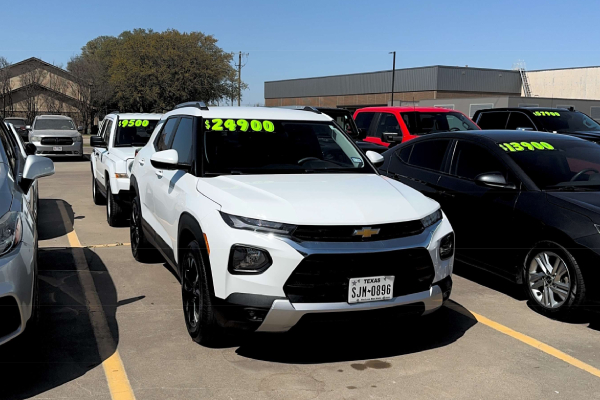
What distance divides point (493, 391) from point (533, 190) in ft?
7.85

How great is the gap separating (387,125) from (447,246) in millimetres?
9330

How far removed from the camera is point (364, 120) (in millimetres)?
14125

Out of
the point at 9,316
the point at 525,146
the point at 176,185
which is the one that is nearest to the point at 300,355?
the point at 176,185

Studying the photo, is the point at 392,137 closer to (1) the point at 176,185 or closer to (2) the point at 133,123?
(2) the point at 133,123

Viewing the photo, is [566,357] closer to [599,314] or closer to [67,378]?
[599,314]

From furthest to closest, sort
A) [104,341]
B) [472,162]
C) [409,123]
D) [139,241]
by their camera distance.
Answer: [409,123]
[139,241]
[472,162]
[104,341]

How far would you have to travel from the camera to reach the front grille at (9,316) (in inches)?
141

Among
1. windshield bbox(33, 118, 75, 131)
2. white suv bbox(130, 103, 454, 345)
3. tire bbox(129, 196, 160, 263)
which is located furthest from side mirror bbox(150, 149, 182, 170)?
windshield bbox(33, 118, 75, 131)

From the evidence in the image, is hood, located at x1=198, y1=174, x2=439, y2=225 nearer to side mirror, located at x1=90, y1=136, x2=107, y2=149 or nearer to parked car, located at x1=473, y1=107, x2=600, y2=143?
side mirror, located at x1=90, y1=136, x2=107, y2=149

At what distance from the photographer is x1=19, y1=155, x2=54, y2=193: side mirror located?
16.1ft

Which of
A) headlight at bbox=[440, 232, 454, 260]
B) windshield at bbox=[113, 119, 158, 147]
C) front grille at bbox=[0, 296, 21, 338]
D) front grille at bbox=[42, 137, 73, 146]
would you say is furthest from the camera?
front grille at bbox=[42, 137, 73, 146]

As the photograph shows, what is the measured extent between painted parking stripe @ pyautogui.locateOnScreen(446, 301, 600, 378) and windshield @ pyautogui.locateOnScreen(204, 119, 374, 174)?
152 centimetres

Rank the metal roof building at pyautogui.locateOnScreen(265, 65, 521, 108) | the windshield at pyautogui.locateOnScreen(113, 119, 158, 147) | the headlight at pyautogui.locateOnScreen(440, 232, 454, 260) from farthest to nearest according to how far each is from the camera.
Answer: the metal roof building at pyautogui.locateOnScreen(265, 65, 521, 108) < the windshield at pyautogui.locateOnScreen(113, 119, 158, 147) < the headlight at pyautogui.locateOnScreen(440, 232, 454, 260)

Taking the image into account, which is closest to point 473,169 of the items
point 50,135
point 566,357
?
point 566,357
